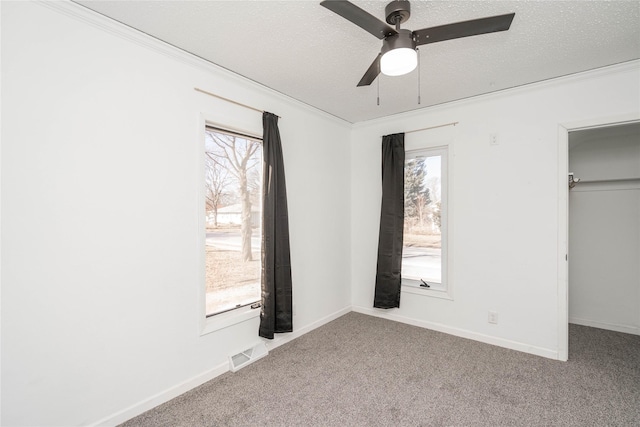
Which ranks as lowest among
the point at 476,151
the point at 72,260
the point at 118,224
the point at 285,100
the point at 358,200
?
the point at 72,260

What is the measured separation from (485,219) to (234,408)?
9.39ft

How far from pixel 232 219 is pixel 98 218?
1046 mm

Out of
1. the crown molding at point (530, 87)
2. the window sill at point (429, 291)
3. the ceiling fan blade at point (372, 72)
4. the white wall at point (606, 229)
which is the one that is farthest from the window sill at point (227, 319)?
the white wall at point (606, 229)

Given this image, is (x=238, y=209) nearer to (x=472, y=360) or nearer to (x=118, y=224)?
(x=118, y=224)

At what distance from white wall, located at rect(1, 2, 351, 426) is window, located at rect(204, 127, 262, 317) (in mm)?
210

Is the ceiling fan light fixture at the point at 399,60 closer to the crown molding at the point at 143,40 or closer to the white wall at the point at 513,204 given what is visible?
the crown molding at the point at 143,40

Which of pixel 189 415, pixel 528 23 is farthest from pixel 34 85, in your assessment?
pixel 528 23

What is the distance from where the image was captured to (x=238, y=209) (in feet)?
9.00

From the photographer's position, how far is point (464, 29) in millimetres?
1536

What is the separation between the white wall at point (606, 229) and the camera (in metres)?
3.22

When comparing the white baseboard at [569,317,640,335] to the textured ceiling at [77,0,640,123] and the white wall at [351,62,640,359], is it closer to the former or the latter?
the white wall at [351,62,640,359]

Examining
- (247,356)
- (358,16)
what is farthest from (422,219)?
(358,16)

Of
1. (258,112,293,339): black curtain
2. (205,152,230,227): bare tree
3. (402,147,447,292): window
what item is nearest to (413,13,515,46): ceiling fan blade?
(258,112,293,339): black curtain

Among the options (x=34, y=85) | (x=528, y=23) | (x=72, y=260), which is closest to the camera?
(x=34, y=85)
